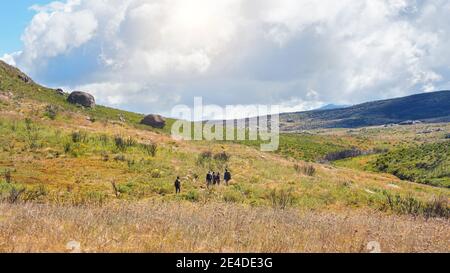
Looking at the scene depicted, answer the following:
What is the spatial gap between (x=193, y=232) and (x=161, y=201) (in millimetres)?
8984

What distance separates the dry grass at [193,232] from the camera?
662 centimetres

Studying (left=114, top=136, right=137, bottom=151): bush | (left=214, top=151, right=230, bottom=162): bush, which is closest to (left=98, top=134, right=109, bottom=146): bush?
(left=114, top=136, right=137, bottom=151): bush

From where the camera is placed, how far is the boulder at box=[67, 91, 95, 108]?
71750 mm

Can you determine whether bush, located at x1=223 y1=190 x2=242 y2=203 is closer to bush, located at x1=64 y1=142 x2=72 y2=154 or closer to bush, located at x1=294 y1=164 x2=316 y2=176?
bush, located at x1=64 y1=142 x2=72 y2=154

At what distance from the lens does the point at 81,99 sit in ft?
237

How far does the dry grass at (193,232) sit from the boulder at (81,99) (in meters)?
65.3

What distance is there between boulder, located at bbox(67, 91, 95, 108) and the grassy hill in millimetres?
11782

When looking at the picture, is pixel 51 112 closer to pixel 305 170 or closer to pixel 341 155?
pixel 305 170

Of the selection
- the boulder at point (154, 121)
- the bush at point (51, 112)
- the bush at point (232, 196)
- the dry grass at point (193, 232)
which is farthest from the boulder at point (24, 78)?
the dry grass at point (193, 232)

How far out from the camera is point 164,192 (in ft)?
73.3

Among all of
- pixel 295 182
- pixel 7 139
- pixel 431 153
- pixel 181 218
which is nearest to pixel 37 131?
pixel 7 139
